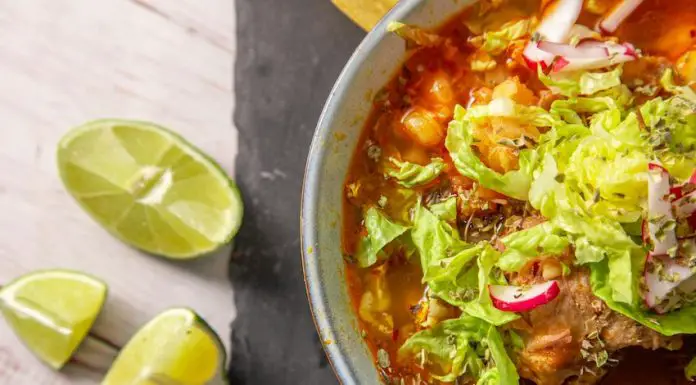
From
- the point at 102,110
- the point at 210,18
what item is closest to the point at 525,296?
the point at 210,18

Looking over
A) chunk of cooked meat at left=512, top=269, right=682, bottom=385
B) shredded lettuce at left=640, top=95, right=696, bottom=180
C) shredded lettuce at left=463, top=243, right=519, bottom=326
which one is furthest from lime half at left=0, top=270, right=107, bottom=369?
shredded lettuce at left=640, top=95, right=696, bottom=180

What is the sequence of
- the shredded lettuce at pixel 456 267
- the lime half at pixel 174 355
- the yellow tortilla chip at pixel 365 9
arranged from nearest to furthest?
the shredded lettuce at pixel 456 267 → the yellow tortilla chip at pixel 365 9 → the lime half at pixel 174 355

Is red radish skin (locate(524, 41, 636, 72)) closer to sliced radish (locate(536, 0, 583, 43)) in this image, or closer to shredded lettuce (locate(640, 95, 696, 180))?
sliced radish (locate(536, 0, 583, 43))

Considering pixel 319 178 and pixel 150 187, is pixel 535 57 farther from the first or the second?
pixel 150 187

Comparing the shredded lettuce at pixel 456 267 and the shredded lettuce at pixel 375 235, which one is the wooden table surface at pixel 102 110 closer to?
the shredded lettuce at pixel 375 235

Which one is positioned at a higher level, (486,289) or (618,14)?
(618,14)

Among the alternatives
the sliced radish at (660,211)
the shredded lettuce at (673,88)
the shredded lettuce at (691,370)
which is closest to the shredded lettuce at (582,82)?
the shredded lettuce at (673,88)
